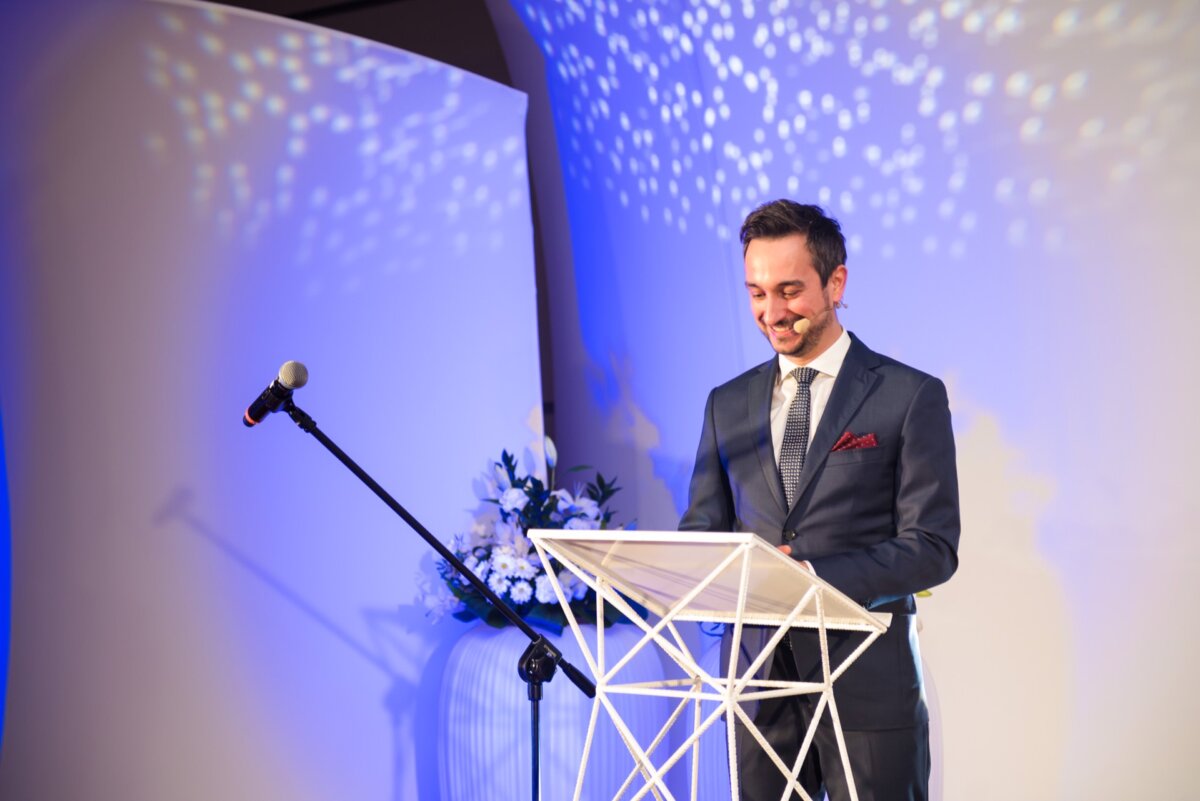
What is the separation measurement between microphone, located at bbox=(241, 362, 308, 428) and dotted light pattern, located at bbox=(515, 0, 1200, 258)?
71.7 inches

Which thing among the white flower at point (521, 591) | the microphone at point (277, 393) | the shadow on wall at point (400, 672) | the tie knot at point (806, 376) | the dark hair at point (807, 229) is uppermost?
the dark hair at point (807, 229)

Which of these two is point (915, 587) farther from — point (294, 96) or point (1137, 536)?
point (294, 96)

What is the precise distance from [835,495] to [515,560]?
49.9 inches

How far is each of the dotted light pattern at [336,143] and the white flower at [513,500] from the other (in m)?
0.70

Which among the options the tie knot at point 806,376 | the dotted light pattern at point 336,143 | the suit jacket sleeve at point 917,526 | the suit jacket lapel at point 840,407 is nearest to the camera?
the suit jacket sleeve at point 917,526

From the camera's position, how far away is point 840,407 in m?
1.89

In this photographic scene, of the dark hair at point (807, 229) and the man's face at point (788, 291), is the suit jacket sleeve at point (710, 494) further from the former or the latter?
the dark hair at point (807, 229)

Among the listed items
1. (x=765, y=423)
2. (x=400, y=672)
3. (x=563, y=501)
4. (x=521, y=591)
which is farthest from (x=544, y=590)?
(x=765, y=423)

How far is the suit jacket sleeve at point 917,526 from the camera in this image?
1.65 m

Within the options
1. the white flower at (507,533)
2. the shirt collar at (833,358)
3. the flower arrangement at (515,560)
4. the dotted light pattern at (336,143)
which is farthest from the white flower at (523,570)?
the shirt collar at (833,358)

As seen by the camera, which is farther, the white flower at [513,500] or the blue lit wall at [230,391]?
the white flower at [513,500]

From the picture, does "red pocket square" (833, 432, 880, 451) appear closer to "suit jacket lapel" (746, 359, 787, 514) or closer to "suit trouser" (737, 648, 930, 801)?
"suit jacket lapel" (746, 359, 787, 514)

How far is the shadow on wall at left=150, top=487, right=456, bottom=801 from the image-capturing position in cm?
290

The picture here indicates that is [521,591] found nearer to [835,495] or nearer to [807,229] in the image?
[835,495]
